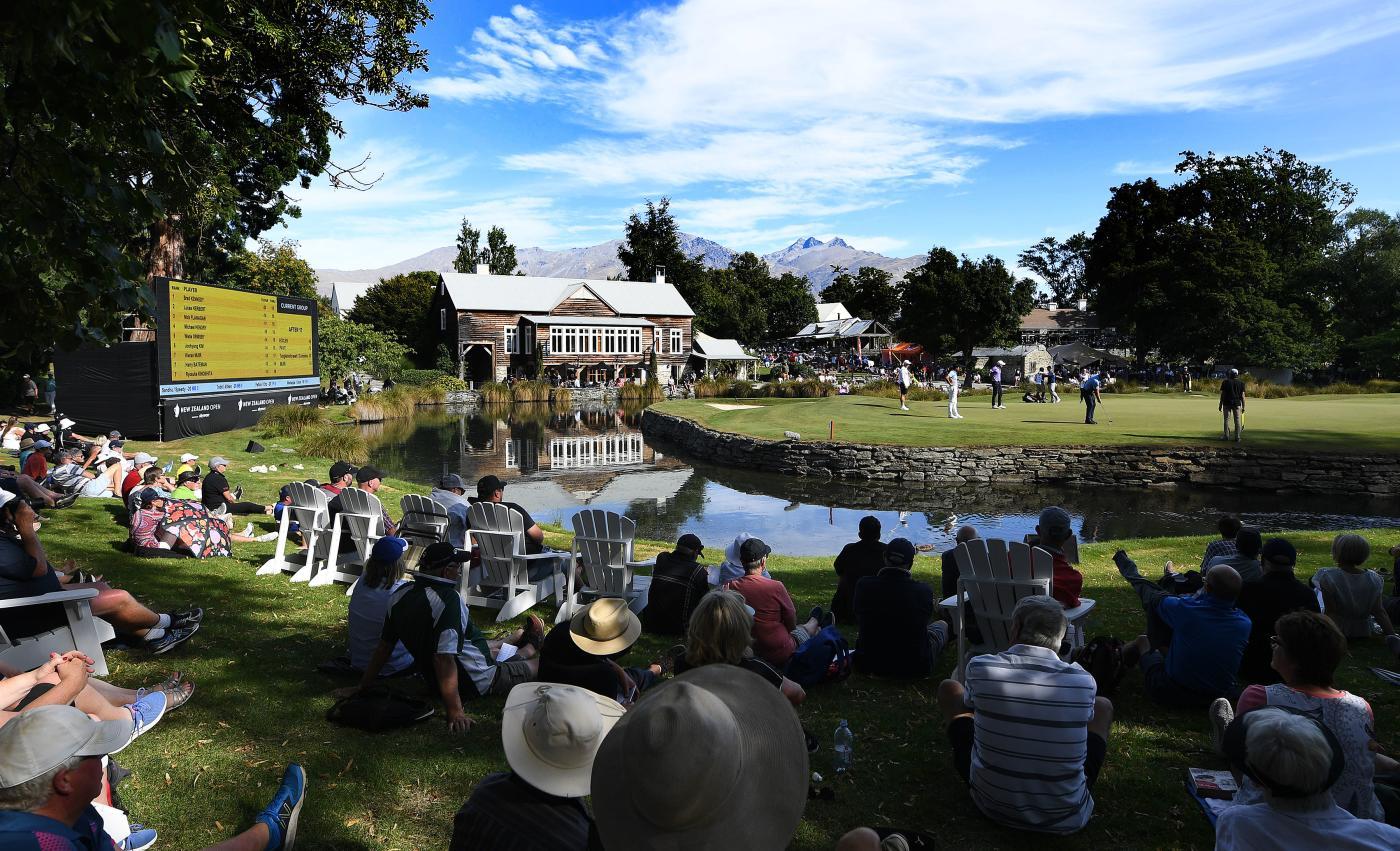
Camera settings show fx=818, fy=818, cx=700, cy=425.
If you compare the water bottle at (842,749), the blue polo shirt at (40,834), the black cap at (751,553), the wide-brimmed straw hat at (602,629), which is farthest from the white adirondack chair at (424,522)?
the blue polo shirt at (40,834)

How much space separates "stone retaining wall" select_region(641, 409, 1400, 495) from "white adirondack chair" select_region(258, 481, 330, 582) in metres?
16.6

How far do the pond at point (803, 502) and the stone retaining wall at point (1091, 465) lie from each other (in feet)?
1.46

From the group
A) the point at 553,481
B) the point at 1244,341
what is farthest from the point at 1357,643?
the point at 1244,341

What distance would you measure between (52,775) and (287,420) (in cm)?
2339

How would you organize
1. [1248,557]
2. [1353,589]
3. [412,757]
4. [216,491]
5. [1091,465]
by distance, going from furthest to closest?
[1091,465] → [216,491] → [1353,589] → [1248,557] → [412,757]

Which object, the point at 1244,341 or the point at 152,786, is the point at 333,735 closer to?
the point at 152,786

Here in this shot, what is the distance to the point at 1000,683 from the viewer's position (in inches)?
141

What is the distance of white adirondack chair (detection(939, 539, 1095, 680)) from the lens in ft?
17.5

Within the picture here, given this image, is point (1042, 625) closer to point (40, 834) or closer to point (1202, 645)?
point (1202, 645)

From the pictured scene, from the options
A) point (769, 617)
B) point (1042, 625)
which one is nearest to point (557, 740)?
point (1042, 625)

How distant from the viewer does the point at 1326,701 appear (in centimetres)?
343

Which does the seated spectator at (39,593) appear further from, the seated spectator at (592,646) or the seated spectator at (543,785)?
the seated spectator at (543,785)

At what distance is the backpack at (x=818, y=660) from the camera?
5391 mm

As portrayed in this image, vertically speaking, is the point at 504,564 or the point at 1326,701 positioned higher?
the point at 1326,701
